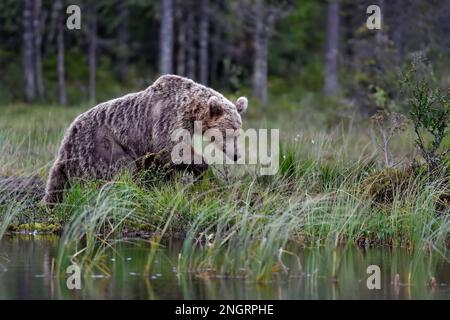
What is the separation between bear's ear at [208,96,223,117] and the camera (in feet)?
36.4

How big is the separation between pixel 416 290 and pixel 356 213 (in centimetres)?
243

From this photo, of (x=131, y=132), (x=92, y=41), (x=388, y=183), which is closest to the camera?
(x=388, y=183)

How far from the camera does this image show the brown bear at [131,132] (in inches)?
451

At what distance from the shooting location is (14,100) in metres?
32.1

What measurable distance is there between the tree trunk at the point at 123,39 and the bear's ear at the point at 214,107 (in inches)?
901

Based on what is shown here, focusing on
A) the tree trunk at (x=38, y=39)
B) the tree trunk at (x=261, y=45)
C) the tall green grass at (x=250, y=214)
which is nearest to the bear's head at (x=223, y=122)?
the tall green grass at (x=250, y=214)

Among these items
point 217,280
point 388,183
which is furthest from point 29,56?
point 217,280

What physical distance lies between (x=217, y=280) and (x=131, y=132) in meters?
3.85

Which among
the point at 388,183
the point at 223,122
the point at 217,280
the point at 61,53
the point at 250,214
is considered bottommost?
the point at 217,280

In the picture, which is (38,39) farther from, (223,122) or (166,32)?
(223,122)

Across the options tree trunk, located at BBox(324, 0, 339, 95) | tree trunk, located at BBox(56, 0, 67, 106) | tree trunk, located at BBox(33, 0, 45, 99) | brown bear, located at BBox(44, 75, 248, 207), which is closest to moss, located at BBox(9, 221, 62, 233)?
brown bear, located at BBox(44, 75, 248, 207)

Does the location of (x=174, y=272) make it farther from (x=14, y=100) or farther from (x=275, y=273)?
(x=14, y=100)

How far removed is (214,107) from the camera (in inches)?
440

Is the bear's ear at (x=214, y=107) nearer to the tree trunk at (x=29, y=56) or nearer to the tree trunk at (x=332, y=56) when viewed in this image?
the tree trunk at (x=29, y=56)
